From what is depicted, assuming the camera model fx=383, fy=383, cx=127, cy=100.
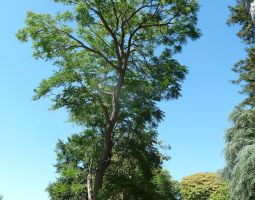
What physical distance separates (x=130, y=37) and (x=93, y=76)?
228 centimetres

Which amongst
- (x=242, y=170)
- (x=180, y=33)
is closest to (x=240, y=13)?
(x=180, y=33)

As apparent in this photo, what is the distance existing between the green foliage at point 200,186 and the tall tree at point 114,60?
1070 inches

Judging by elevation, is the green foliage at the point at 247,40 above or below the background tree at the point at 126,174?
above

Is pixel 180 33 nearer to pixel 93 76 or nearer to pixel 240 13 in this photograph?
pixel 93 76

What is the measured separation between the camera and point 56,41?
15.8 m

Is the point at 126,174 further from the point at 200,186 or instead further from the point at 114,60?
the point at 200,186

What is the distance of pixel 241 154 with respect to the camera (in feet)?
70.7

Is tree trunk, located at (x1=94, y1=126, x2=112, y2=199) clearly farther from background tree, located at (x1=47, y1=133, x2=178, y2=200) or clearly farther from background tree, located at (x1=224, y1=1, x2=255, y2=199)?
background tree, located at (x1=224, y1=1, x2=255, y2=199)

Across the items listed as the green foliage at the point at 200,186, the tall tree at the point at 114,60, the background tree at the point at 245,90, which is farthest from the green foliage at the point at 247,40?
the green foliage at the point at 200,186

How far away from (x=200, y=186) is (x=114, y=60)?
28674 millimetres

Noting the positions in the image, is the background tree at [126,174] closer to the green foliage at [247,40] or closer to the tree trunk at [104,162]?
the tree trunk at [104,162]

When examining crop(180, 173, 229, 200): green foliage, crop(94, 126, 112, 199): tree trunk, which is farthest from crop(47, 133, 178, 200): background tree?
crop(180, 173, 229, 200): green foliage

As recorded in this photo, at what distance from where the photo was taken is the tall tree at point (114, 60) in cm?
1510

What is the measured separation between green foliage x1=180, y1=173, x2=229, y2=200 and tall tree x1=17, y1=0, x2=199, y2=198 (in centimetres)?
2717
